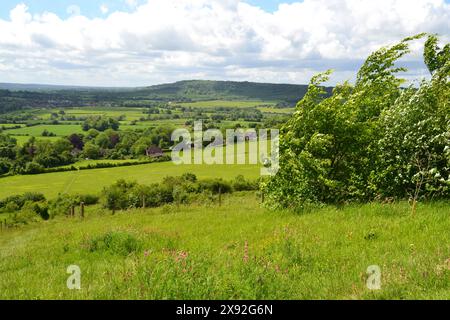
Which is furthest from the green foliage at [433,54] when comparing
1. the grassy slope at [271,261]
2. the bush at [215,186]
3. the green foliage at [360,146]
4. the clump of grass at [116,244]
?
the bush at [215,186]

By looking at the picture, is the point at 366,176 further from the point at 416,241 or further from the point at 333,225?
the point at 416,241

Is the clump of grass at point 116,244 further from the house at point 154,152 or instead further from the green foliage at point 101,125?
the green foliage at point 101,125

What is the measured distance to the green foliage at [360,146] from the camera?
13578 mm

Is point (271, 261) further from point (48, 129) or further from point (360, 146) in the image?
point (48, 129)

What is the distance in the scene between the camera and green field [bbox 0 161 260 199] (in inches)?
3420

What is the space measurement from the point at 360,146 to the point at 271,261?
9.35 meters

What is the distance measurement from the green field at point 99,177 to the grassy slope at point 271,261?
2904 inches

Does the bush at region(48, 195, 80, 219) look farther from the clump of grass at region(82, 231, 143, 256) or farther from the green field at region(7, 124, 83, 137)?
the green field at region(7, 124, 83, 137)

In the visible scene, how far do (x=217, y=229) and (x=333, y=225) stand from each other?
430 centimetres

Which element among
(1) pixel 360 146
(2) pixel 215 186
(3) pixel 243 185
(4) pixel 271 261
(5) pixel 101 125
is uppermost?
(1) pixel 360 146

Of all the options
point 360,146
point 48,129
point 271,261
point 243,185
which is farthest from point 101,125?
point 271,261

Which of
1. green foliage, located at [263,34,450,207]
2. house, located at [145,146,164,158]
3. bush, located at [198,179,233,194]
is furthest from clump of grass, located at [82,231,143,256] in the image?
house, located at [145,146,164,158]

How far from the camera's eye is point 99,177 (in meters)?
97.8

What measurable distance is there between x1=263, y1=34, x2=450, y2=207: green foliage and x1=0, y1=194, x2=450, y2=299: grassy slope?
1960 millimetres
